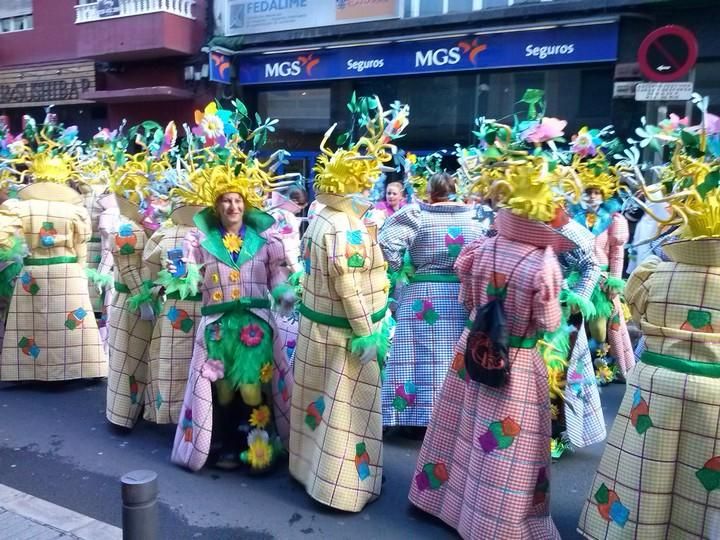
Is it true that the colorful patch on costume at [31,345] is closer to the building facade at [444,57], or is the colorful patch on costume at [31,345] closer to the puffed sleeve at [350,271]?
the puffed sleeve at [350,271]

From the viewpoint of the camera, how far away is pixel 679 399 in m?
2.95

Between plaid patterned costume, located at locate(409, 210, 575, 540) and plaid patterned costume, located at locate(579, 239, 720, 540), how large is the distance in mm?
330

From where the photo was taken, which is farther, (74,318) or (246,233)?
(74,318)

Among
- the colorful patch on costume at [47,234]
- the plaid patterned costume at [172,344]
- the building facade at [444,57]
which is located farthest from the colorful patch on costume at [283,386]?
the building facade at [444,57]

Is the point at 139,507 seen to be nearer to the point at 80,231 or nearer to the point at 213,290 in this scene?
the point at 213,290

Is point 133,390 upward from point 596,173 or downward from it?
downward

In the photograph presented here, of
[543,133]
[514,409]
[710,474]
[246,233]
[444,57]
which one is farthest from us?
[444,57]

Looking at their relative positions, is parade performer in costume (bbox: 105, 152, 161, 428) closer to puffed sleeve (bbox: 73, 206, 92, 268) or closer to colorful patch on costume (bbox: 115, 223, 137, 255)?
colorful patch on costume (bbox: 115, 223, 137, 255)

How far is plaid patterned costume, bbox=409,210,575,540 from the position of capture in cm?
327

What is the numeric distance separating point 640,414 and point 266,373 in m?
2.24

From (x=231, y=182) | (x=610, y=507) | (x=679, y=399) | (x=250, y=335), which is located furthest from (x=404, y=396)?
(x=679, y=399)

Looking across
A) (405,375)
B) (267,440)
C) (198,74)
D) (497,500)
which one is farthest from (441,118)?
(497,500)

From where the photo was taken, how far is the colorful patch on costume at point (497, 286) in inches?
132

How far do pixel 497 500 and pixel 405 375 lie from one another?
1754mm
